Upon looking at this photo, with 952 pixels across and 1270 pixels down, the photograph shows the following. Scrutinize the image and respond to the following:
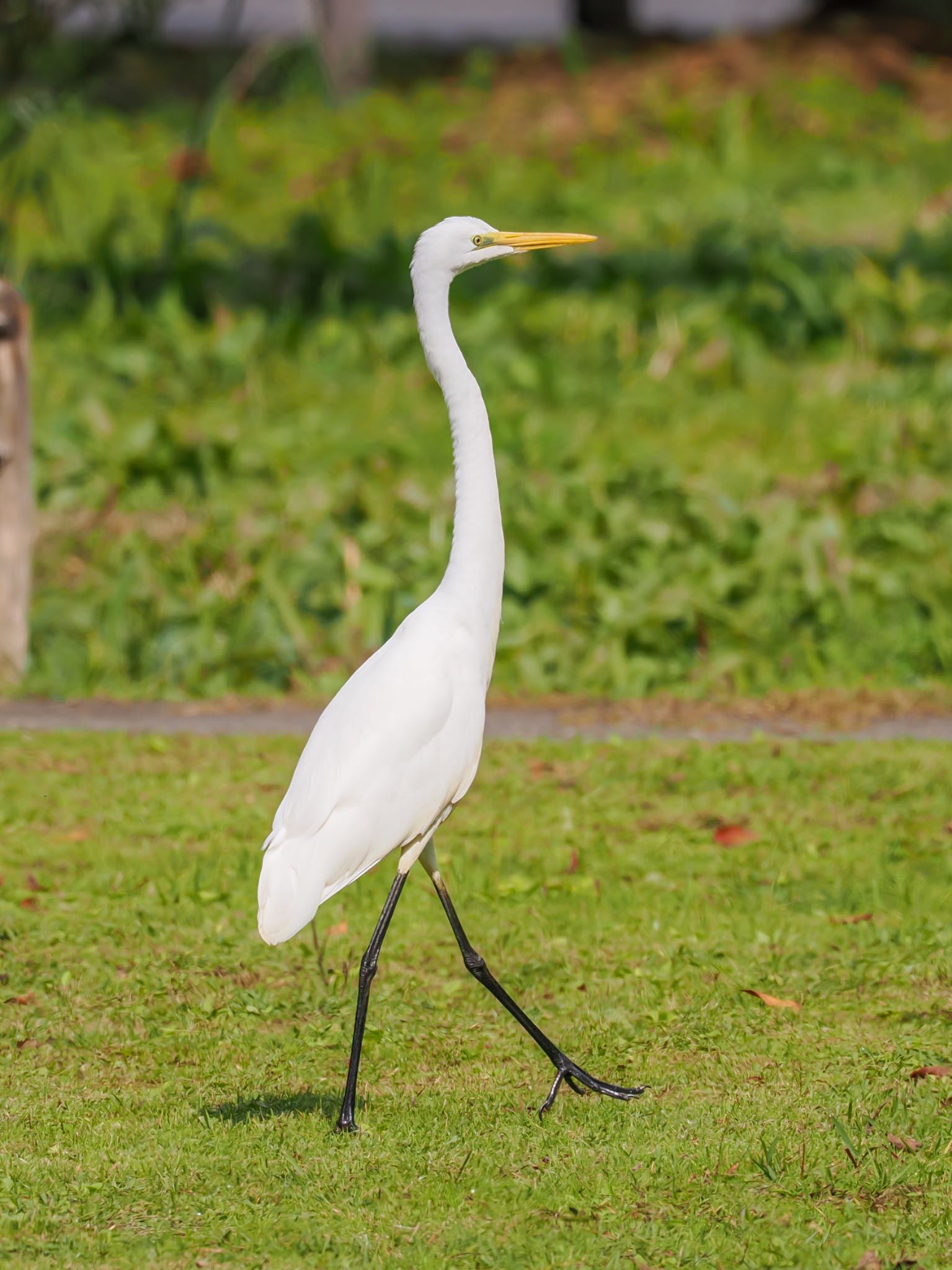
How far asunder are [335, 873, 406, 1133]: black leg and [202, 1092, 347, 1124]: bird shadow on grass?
6cm

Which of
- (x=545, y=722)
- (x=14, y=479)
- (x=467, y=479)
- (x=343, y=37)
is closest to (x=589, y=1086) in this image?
(x=467, y=479)

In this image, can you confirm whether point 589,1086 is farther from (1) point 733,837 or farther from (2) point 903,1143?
(1) point 733,837

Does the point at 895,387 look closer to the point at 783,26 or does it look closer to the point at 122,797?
the point at 122,797

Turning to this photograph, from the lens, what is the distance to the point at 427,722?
4117 millimetres

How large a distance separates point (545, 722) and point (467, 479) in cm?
342

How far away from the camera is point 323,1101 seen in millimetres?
4199

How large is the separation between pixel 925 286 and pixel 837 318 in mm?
539

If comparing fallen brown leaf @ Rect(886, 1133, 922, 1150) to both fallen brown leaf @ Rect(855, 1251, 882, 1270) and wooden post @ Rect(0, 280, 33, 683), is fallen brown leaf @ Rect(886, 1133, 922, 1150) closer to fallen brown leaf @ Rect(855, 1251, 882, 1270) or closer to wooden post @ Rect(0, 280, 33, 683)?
fallen brown leaf @ Rect(855, 1251, 882, 1270)

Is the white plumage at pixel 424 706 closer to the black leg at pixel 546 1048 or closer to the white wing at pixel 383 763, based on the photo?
the white wing at pixel 383 763

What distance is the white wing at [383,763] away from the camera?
397 centimetres

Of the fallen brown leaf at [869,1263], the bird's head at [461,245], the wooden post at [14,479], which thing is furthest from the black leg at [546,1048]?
the wooden post at [14,479]

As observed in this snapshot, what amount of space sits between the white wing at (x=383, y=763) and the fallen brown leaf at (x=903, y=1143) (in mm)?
1246

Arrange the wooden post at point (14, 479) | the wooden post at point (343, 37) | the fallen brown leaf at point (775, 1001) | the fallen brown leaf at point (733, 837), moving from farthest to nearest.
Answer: the wooden post at point (343, 37), the wooden post at point (14, 479), the fallen brown leaf at point (733, 837), the fallen brown leaf at point (775, 1001)

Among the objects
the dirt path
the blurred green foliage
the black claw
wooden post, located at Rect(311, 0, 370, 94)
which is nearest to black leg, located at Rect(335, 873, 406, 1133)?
the black claw
